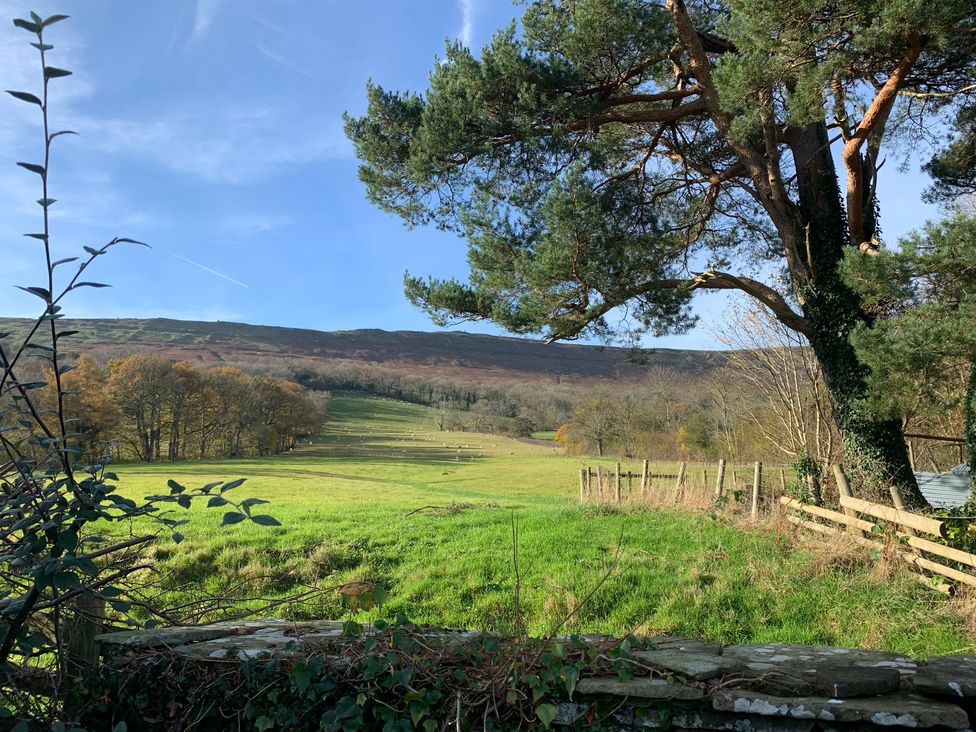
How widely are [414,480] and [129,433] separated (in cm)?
2320

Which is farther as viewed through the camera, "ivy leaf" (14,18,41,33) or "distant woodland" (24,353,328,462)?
"distant woodland" (24,353,328,462)

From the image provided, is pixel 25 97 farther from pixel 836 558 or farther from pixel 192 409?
pixel 192 409

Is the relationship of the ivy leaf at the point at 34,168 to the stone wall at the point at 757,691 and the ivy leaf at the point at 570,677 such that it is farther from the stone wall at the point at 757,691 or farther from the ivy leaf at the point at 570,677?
the ivy leaf at the point at 570,677

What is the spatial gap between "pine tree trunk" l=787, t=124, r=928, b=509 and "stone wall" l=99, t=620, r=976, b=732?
750cm

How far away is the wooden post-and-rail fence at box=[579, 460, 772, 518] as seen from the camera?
1153 centimetres

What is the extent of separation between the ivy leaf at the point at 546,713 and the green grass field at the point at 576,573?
7.83ft

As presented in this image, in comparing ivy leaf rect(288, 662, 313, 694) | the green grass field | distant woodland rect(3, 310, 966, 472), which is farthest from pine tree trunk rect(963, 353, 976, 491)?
ivy leaf rect(288, 662, 313, 694)

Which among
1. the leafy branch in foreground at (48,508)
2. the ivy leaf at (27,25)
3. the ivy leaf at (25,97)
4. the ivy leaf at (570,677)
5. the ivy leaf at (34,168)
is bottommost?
the ivy leaf at (570,677)

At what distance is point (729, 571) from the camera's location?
7.97 meters

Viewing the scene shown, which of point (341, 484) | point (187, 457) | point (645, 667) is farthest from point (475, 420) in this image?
point (645, 667)

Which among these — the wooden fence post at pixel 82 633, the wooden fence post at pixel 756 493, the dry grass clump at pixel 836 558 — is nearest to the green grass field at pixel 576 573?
the dry grass clump at pixel 836 558

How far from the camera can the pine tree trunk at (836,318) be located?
374 inches

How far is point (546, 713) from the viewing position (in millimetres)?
2301

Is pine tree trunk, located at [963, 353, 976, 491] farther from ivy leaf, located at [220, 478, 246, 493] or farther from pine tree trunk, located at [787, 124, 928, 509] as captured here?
ivy leaf, located at [220, 478, 246, 493]
